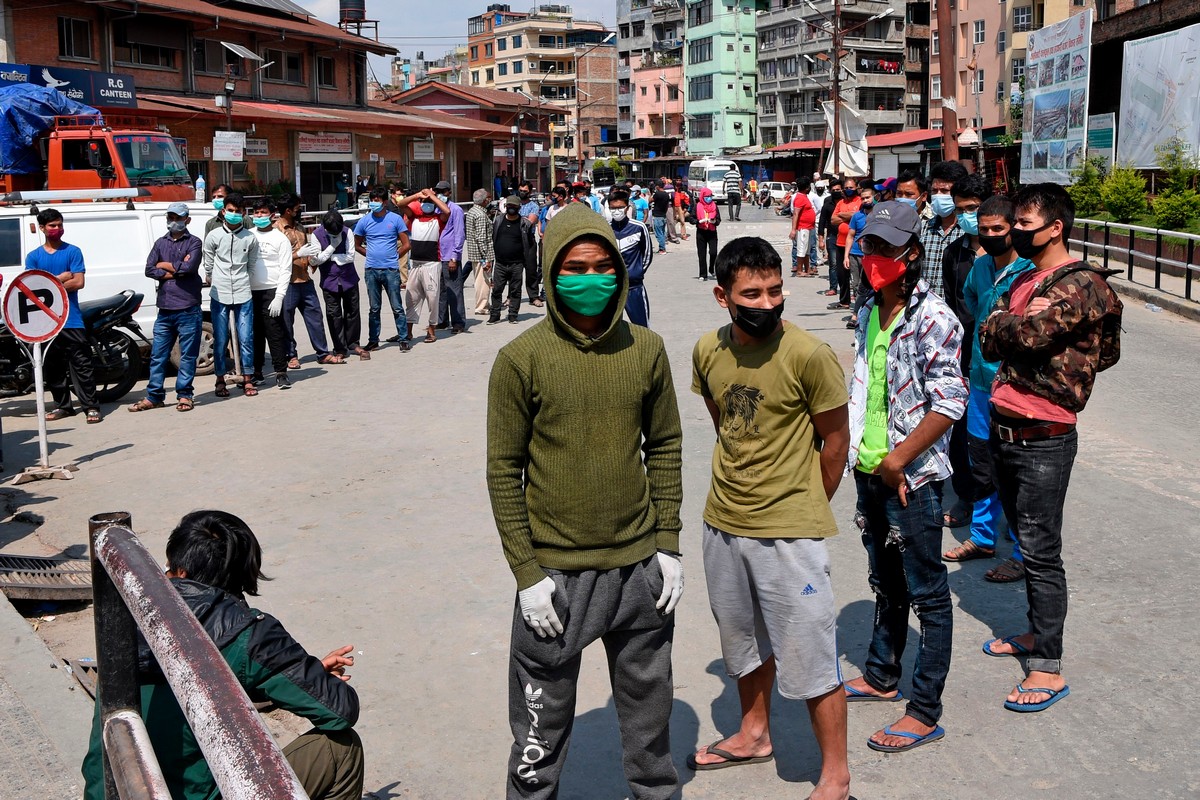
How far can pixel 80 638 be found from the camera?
5.79m

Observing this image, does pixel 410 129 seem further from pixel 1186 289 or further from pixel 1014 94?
pixel 1186 289

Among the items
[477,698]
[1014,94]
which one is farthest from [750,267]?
[1014,94]

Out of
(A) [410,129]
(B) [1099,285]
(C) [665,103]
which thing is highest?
(C) [665,103]

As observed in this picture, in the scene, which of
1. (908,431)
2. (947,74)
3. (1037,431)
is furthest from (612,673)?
(947,74)

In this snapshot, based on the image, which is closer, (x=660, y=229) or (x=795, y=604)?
(x=795, y=604)

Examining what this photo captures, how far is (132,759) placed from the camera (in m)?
2.11

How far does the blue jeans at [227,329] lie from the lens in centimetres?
1178

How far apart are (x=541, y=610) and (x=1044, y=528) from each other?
2.33 m

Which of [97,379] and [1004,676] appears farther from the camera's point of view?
[97,379]

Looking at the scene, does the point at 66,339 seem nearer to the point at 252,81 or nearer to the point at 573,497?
the point at 573,497

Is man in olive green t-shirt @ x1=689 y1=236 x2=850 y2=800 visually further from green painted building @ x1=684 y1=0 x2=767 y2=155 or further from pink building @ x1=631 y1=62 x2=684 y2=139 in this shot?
pink building @ x1=631 y1=62 x2=684 y2=139

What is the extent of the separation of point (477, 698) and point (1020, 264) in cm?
328

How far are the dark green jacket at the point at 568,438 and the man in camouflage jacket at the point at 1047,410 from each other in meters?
1.97

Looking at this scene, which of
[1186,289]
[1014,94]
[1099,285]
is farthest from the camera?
[1014,94]
